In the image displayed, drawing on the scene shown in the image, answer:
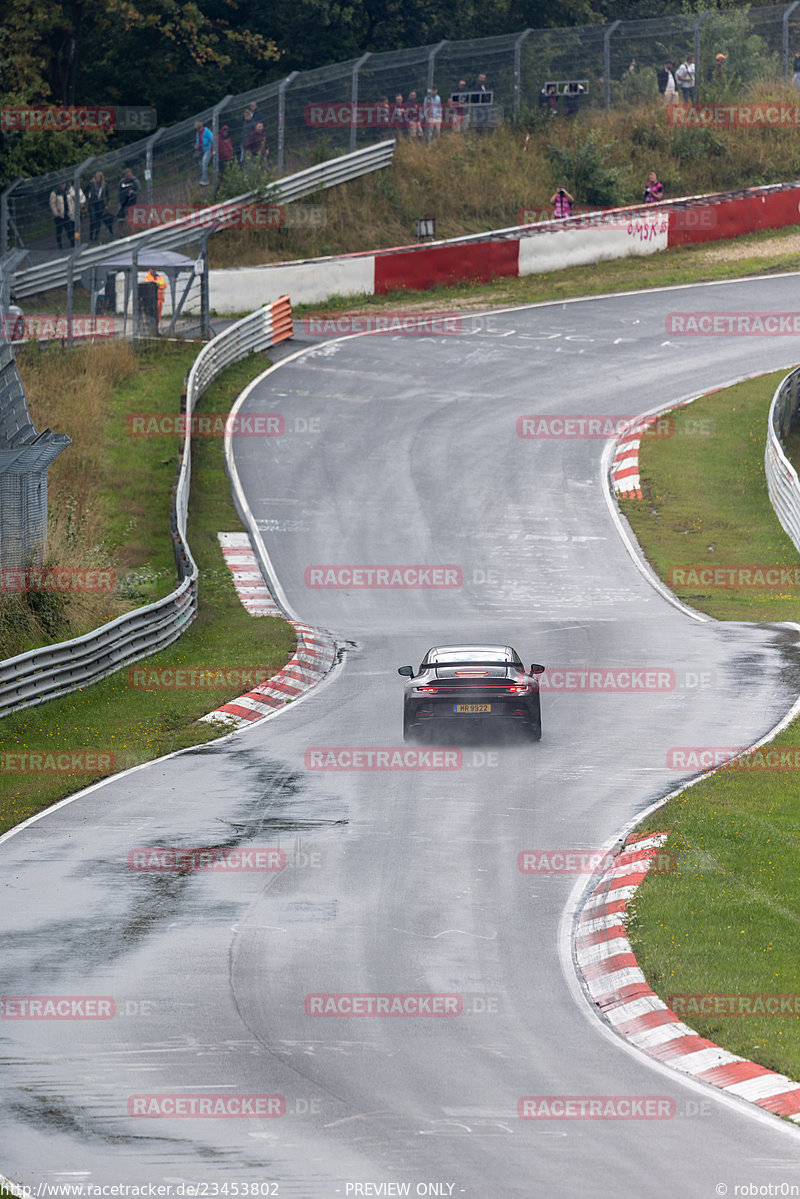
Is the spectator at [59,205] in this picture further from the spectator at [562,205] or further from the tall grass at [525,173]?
the spectator at [562,205]

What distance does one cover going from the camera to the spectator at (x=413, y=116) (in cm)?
4997

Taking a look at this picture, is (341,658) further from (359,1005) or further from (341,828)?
(359,1005)

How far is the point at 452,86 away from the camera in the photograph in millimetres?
50656

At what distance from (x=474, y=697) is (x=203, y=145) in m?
31.1

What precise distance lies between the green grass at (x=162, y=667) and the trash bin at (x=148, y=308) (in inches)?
166

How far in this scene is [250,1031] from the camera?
33.8ft

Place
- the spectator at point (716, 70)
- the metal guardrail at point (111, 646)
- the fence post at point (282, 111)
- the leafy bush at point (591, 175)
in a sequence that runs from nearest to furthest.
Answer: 1. the metal guardrail at point (111, 646)
2. the fence post at point (282, 111)
3. the leafy bush at point (591, 175)
4. the spectator at point (716, 70)

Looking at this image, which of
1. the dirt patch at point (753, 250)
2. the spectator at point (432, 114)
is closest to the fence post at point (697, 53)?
the dirt patch at point (753, 250)

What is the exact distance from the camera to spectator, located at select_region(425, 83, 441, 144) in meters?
50.3

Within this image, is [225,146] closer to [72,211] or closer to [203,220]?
[203,220]

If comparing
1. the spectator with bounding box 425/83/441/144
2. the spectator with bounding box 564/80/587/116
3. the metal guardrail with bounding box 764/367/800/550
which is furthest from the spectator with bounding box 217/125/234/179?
the metal guardrail with bounding box 764/367/800/550

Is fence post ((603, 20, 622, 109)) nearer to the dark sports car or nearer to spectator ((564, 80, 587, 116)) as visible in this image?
spectator ((564, 80, 587, 116))

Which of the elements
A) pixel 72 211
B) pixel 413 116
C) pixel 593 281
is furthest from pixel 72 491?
pixel 413 116

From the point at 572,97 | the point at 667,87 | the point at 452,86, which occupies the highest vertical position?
the point at 667,87
